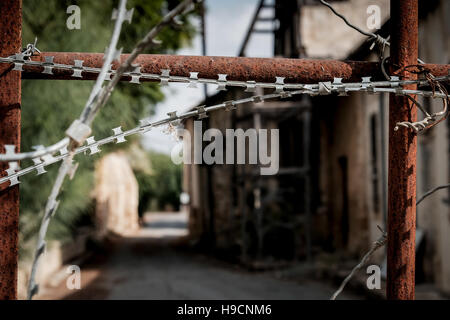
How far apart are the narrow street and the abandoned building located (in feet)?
5.12

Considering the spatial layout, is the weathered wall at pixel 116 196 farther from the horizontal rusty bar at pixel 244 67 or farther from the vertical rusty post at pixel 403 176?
the vertical rusty post at pixel 403 176

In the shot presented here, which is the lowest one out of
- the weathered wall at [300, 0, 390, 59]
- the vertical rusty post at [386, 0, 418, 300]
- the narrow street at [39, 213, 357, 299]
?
the narrow street at [39, 213, 357, 299]

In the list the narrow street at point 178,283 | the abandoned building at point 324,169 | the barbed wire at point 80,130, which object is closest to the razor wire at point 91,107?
the barbed wire at point 80,130

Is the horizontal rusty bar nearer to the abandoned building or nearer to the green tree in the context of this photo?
the green tree

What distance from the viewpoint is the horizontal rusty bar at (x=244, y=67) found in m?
2.38

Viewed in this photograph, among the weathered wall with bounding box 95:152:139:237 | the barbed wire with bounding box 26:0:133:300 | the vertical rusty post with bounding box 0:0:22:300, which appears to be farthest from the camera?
the weathered wall with bounding box 95:152:139:237

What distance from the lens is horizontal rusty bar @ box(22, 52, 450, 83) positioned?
7.82 ft

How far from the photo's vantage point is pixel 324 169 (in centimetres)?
1512

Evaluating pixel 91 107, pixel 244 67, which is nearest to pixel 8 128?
pixel 91 107

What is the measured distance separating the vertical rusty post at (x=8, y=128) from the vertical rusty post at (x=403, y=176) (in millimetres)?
1755

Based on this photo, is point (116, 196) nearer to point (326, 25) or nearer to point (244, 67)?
point (326, 25)

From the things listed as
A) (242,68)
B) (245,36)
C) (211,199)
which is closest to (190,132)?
(211,199)

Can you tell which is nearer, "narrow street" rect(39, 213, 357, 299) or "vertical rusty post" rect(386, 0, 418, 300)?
"vertical rusty post" rect(386, 0, 418, 300)

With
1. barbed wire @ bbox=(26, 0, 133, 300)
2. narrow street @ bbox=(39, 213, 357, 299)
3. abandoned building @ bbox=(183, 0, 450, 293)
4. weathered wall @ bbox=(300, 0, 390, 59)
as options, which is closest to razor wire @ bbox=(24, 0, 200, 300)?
barbed wire @ bbox=(26, 0, 133, 300)
